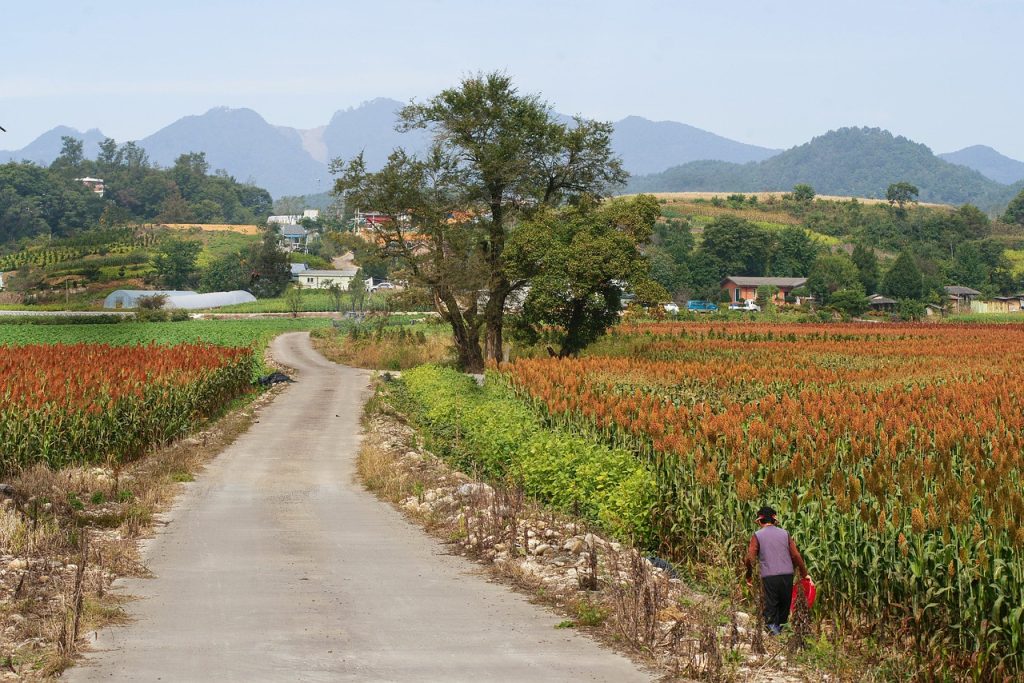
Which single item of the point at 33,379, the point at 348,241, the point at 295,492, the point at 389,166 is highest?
the point at 389,166

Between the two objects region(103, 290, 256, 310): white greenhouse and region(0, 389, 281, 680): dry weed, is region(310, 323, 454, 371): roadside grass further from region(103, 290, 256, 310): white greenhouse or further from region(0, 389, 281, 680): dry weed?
region(103, 290, 256, 310): white greenhouse

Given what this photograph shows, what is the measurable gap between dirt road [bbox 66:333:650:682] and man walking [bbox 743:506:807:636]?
1.90 meters

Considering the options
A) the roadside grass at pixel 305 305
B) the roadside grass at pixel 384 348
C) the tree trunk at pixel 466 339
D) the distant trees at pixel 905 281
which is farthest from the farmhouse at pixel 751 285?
the tree trunk at pixel 466 339

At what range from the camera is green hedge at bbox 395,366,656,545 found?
1686 centimetres

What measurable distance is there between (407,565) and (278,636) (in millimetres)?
4296

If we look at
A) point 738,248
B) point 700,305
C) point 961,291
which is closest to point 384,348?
point 700,305

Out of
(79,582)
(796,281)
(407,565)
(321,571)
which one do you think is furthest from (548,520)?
(796,281)

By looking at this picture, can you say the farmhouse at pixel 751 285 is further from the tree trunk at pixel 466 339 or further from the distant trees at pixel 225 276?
the tree trunk at pixel 466 339

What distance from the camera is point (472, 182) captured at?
5522 centimetres

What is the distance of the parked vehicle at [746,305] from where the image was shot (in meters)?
133

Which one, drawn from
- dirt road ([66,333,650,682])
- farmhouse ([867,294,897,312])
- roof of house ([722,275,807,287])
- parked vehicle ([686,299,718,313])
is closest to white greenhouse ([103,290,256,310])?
parked vehicle ([686,299,718,313])

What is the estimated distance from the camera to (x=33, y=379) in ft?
89.0

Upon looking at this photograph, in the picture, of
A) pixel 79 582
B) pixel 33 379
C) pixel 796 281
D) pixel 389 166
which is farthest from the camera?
pixel 796 281

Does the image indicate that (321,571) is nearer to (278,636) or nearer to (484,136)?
(278,636)
